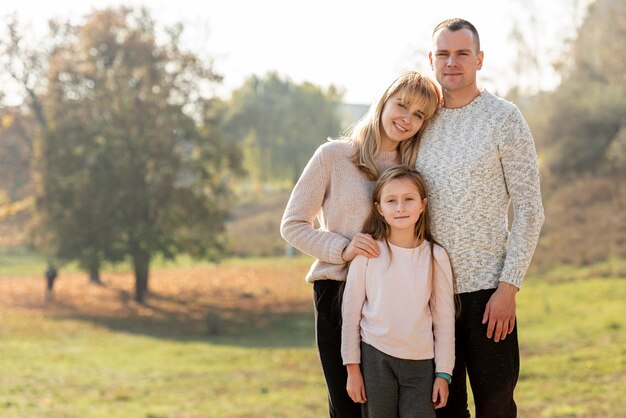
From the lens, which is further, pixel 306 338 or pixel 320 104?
pixel 320 104

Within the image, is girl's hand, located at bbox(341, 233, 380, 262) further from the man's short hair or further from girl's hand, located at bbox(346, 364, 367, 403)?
the man's short hair

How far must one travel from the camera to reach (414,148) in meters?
3.47

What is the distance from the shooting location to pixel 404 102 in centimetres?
337

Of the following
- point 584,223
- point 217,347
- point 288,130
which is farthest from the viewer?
point 288,130

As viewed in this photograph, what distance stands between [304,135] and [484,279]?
37.3 meters

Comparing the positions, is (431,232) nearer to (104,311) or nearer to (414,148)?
(414,148)

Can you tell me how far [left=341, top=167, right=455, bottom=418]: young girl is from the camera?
10.8 feet

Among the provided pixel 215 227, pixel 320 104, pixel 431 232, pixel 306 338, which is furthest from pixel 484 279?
pixel 320 104

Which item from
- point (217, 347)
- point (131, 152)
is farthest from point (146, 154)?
point (217, 347)

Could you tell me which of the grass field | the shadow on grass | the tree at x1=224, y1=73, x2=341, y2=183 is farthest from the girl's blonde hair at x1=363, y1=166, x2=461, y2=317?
the tree at x1=224, y1=73, x2=341, y2=183

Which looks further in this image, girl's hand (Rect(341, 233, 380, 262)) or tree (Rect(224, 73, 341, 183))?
tree (Rect(224, 73, 341, 183))

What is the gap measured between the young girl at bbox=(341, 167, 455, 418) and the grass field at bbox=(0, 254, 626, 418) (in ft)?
18.4

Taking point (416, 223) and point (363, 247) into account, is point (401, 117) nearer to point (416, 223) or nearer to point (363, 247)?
point (416, 223)

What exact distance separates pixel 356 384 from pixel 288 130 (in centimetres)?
3667
